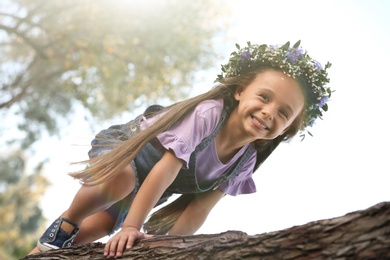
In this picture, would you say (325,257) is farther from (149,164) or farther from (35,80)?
(35,80)

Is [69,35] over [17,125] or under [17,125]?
over

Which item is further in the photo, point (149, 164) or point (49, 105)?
point (49, 105)

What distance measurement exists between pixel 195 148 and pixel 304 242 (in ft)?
4.05

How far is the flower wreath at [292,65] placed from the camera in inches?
109

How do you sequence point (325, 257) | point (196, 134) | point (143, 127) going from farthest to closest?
point (143, 127) → point (196, 134) → point (325, 257)

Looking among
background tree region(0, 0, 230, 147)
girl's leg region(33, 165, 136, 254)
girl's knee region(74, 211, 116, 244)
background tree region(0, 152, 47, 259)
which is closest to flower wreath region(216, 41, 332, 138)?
girl's leg region(33, 165, 136, 254)

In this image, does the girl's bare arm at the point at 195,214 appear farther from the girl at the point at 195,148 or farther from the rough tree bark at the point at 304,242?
the rough tree bark at the point at 304,242

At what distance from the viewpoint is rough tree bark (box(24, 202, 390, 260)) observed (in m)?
1.31

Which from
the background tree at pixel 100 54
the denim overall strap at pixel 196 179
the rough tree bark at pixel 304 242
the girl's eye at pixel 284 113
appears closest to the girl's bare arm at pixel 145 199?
the rough tree bark at pixel 304 242

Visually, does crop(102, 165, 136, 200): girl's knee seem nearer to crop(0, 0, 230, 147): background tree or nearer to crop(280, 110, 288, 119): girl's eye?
crop(280, 110, 288, 119): girl's eye

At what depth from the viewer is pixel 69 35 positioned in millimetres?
10664

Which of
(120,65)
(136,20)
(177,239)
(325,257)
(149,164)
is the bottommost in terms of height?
(325,257)

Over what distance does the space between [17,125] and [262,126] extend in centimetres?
873

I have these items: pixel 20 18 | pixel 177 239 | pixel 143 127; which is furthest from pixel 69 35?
pixel 177 239
